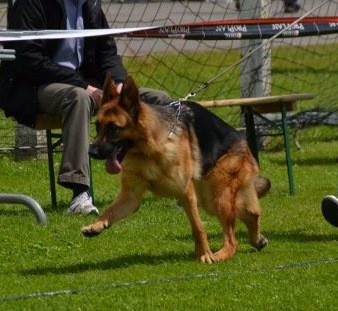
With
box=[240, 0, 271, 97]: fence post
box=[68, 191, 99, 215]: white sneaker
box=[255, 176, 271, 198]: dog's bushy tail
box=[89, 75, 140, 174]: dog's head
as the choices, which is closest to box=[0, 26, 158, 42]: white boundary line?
box=[68, 191, 99, 215]: white sneaker

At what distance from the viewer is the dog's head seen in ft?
20.5

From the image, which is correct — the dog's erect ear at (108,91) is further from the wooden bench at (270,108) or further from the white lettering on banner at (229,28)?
the white lettering on banner at (229,28)

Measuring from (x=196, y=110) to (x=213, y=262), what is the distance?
36.4 inches

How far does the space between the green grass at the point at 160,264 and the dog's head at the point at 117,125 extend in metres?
0.63

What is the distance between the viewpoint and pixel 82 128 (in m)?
8.04

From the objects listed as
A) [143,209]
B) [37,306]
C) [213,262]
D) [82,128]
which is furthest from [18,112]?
[37,306]

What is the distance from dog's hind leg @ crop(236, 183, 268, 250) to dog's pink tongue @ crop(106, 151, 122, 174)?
883 millimetres

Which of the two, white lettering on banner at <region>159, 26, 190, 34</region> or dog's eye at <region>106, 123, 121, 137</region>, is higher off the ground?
dog's eye at <region>106, 123, 121, 137</region>

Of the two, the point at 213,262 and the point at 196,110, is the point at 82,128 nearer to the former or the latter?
the point at 196,110

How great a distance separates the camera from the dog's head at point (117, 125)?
6.26 metres

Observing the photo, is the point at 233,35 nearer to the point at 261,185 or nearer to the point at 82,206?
the point at 82,206

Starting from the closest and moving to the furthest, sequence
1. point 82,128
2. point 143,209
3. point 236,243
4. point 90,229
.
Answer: point 90,229
point 236,243
point 82,128
point 143,209

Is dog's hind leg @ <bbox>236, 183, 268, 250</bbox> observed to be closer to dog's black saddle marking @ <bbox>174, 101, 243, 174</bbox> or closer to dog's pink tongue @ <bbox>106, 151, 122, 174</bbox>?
dog's black saddle marking @ <bbox>174, 101, 243, 174</bbox>

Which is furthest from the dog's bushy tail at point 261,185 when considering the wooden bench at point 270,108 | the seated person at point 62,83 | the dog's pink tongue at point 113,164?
the wooden bench at point 270,108
